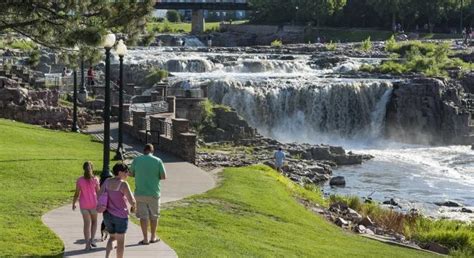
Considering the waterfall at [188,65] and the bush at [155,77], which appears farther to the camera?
the waterfall at [188,65]

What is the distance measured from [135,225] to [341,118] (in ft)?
119

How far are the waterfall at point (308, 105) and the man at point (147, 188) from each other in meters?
34.7

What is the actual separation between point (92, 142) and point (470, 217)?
42.3 ft

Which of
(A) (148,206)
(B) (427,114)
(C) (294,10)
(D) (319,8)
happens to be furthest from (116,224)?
(C) (294,10)

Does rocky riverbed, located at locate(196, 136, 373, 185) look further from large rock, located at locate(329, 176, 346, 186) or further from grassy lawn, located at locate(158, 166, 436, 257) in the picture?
grassy lawn, located at locate(158, 166, 436, 257)

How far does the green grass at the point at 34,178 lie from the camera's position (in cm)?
1388

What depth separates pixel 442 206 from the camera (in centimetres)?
3030

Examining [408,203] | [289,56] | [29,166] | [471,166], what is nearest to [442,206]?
[408,203]

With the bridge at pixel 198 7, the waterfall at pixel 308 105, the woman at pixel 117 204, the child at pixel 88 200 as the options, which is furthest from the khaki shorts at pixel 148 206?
the bridge at pixel 198 7

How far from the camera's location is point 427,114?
51.0 m

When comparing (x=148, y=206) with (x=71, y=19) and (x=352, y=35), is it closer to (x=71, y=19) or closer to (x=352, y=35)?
(x=71, y=19)

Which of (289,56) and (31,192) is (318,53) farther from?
(31,192)

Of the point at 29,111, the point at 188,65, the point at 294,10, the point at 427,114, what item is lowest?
the point at 427,114

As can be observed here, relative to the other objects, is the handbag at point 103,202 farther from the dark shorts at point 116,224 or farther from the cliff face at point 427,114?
the cliff face at point 427,114
